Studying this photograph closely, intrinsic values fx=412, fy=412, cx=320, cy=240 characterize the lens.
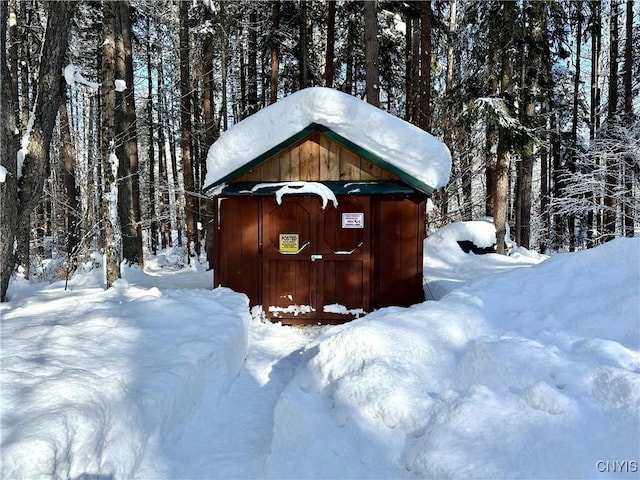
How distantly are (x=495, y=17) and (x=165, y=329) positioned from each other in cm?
1207

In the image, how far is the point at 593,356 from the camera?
139 inches

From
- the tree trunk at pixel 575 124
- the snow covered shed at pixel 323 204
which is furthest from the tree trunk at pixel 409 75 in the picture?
the snow covered shed at pixel 323 204

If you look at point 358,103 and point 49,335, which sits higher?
point 358,103

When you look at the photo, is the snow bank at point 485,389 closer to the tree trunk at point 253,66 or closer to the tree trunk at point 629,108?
the tree trunk at point 629,108

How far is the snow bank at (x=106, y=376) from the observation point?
260cm

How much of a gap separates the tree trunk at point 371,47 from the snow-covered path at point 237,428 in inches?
309

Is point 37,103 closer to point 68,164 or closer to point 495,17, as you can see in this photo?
point 68,164

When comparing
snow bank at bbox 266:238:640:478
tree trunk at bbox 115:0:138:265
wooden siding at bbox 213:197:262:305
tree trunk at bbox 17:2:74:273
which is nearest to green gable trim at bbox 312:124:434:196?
wooden siding at bbox 213:197:262:305

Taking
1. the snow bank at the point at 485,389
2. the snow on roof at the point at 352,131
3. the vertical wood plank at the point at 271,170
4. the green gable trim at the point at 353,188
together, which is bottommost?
the snow bank at the point at 485,389

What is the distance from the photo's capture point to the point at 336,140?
24.8ft

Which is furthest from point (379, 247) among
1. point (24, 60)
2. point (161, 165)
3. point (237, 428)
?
point (161, 165)

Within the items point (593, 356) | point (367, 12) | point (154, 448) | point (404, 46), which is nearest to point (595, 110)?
point (404, 46)

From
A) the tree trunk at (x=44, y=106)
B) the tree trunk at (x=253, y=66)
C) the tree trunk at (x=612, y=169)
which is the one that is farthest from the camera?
the tree trunk at (x=253, y=66)

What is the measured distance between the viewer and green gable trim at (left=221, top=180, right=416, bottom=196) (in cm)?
742
